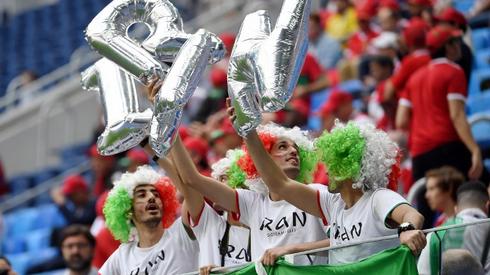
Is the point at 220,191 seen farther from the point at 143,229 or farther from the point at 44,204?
the point at 44,204

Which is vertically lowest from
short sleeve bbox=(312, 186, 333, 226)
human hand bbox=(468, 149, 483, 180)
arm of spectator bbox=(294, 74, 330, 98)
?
short sleeve bbox=(312, 186, 333, 226)

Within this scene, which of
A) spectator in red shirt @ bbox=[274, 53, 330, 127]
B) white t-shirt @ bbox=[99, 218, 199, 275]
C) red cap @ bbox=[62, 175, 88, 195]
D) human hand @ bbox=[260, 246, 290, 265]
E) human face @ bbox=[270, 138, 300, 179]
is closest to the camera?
human hand @ bbox=[260, 246, 290, 265]

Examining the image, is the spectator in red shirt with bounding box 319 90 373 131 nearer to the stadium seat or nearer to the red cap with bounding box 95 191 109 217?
the stadium seat

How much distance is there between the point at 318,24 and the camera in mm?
12680

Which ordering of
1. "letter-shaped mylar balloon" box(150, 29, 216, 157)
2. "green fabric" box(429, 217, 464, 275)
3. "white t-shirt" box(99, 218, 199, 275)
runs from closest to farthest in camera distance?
"green fabric" box(429, 217, 464, 275), "letter-shaped mylar balloon" box(150, 29, 216, 157), "white t-shirt" box(99, 218, 199, 275)

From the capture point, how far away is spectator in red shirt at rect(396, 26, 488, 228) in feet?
26.9

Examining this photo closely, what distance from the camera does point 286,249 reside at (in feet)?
19.5

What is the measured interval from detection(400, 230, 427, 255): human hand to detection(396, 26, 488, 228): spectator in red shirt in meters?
2.73

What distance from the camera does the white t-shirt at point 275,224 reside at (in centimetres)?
640

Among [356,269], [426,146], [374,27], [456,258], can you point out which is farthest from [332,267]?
[374,27]

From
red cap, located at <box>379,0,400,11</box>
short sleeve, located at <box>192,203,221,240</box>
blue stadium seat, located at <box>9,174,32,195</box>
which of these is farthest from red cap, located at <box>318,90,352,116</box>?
blue stadium seat, located at <box>9,174,32,195</box>

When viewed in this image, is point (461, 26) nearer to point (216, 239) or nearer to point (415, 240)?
point (216, 239)

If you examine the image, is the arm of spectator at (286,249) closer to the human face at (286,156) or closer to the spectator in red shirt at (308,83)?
the human face at (286,156)

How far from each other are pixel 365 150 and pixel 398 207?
42cm
